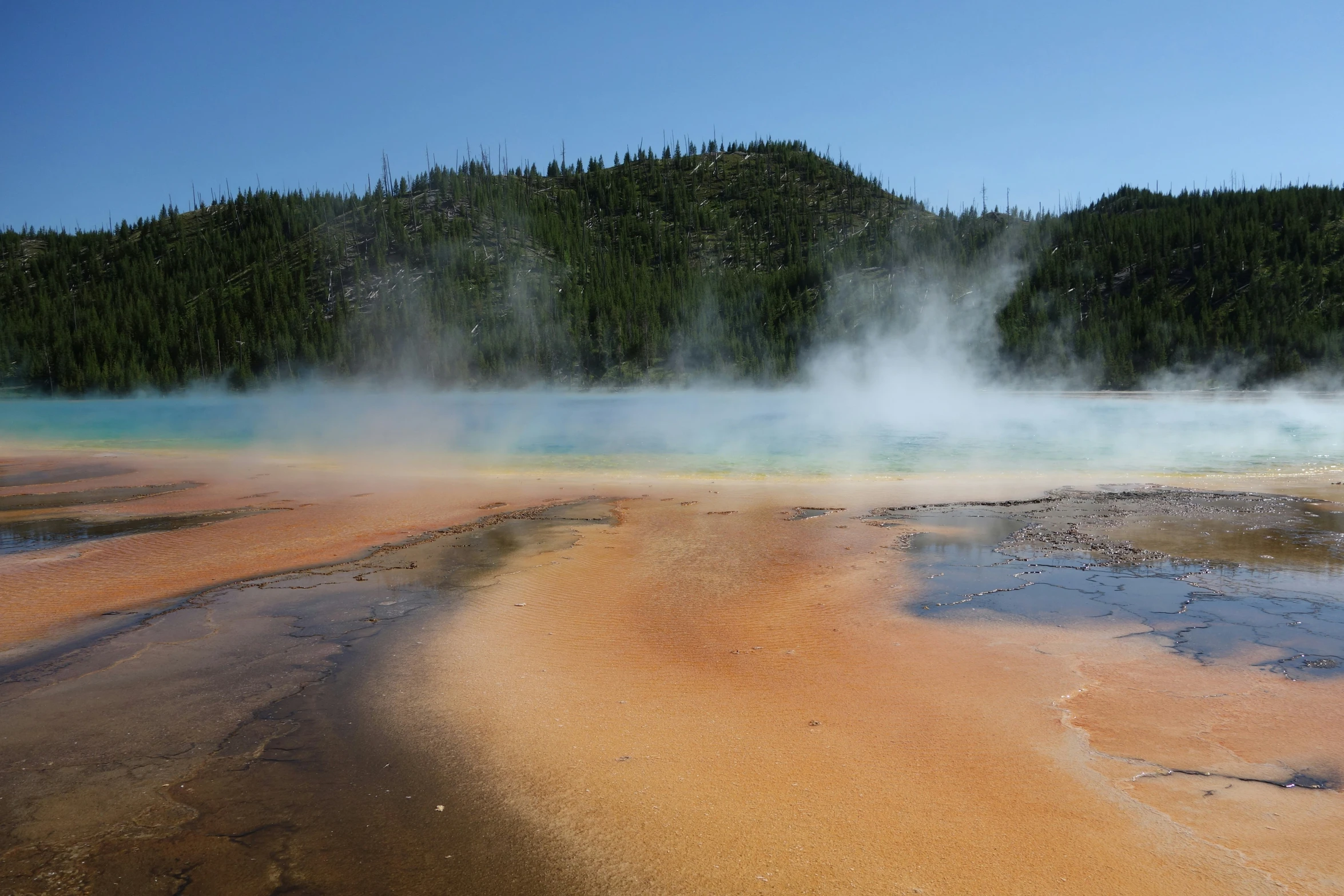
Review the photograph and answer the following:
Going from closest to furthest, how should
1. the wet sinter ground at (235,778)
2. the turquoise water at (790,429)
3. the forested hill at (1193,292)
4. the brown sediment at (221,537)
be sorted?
1. the wet sinter ground at (235,778)
2. the brown sediment at (221,537)
3. the turquoise water at (790,429)
4. the forested hill at (1193,292)

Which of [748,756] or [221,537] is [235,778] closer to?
[748,756]

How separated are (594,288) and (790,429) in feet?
260

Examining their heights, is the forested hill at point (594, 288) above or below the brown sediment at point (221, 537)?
above

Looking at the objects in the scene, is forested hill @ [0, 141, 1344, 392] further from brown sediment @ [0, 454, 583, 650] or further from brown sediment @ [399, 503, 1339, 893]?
brown sediment @ [399, 503, 1339, 893]

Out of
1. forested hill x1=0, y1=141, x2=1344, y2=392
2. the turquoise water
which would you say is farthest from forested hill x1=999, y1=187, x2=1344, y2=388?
the turquoise water

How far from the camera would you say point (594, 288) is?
109500 mm

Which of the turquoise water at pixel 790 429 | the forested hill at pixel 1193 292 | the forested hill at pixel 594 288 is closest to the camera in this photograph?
the turquoise water at pixel 790 429

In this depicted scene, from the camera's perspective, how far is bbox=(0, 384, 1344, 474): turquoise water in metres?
22.0

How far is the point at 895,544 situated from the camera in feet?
36.8

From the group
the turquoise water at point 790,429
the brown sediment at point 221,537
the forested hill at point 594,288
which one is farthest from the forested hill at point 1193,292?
the brown sediment at point 221,537

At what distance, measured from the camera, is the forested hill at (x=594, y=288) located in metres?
82.1

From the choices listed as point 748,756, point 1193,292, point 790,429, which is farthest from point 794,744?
point 1193,292

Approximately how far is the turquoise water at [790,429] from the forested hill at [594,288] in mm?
19808

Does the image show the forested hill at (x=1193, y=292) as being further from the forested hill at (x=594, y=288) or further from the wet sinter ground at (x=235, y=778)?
the wet sinter ground at (x=235, y=778)
